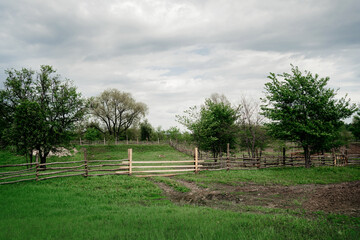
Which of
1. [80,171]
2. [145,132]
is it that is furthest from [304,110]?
[145,132]

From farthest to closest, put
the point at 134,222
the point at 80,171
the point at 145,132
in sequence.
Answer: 1. the point at 145,132
2. the point at 80,171
3. the point at 134,222

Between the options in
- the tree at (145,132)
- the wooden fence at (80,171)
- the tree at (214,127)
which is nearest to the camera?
the wooden fence at (80,171)

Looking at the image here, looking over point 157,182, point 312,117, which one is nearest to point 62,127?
point 157,182

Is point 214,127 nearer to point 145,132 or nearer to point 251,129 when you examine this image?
point 251,129

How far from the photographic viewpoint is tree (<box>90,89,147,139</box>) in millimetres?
52719

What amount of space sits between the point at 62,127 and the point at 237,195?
17014mm

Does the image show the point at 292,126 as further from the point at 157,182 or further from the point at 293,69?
the point at 157,182

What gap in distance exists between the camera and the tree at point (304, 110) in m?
19.6

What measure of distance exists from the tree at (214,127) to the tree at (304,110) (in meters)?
5.10

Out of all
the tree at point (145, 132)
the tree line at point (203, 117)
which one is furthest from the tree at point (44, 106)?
the tree at point (145, 132)

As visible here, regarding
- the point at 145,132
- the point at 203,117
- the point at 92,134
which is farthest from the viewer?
the point at 145,132

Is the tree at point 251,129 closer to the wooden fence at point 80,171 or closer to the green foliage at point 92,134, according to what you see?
the wooden fence at point 80,171

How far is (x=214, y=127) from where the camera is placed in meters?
24.9

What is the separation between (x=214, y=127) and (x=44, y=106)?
655 inches
